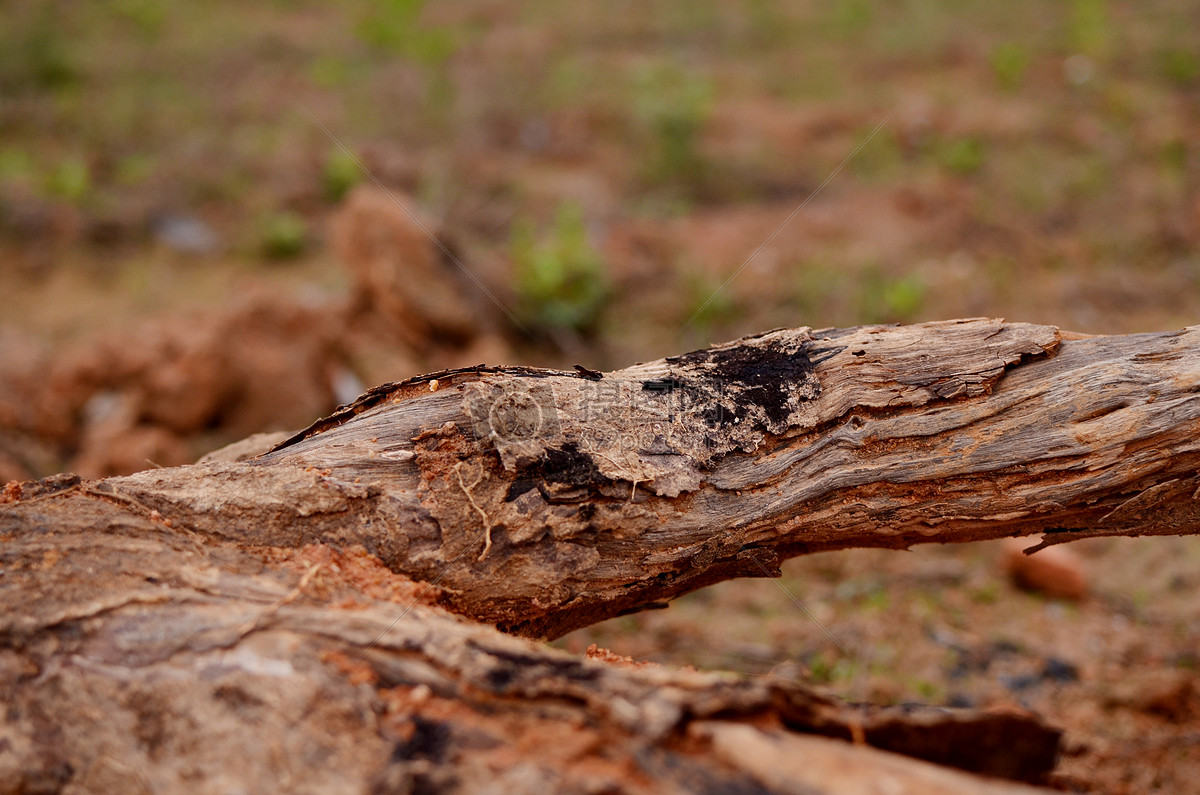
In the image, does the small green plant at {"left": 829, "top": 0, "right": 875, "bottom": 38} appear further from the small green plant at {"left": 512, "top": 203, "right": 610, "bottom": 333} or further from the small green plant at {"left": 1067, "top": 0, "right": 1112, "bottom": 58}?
the small green plant at {"left": 512, "top": 203, "right": 610, "bottom": 333}

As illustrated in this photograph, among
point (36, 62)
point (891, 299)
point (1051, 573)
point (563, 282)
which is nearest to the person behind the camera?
point (1051, 573)

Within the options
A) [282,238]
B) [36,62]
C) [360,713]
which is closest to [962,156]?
[282,238]

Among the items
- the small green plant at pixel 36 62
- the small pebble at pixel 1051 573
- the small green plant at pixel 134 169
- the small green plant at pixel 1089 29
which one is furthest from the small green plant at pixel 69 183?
the small green plant at pixel 1089 29

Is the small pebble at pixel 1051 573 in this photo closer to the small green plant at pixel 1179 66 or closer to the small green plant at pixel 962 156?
the small green plant at pixel 962 156

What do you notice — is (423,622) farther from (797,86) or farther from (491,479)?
(797,86)

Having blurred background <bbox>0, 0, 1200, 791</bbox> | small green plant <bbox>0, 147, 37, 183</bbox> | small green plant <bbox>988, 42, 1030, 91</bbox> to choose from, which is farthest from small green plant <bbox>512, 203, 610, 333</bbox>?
small green plant <bbox>988, 42, 1030, 91</bbox>

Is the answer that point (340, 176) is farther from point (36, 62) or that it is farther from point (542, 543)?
point (542, 543)
